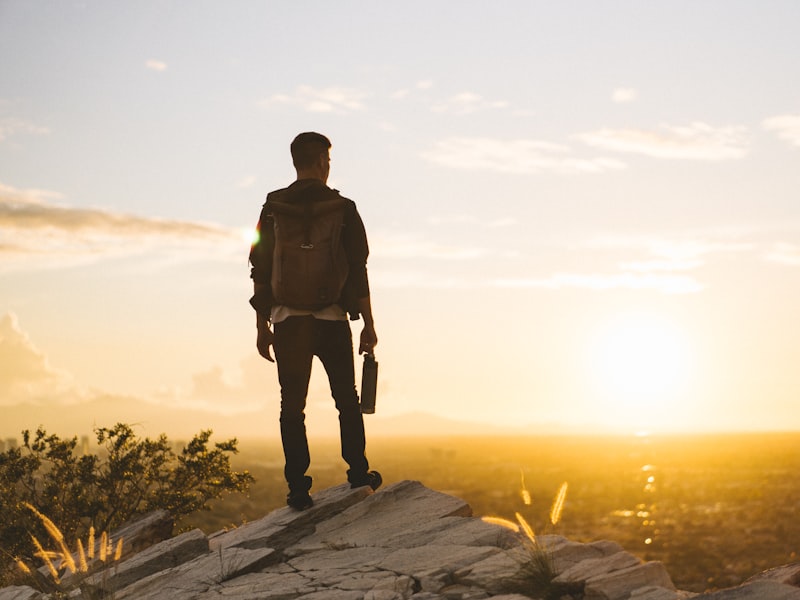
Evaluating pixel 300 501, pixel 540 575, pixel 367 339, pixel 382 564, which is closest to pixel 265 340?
pixel 367 339

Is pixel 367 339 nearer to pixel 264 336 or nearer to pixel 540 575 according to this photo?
pixel 264 336

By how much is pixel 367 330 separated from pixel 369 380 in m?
0.52

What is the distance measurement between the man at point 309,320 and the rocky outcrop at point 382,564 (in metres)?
0.67

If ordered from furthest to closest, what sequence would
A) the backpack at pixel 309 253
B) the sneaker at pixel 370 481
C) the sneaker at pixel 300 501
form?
the sneaker at pixel 370 481
the sneaker at pixel 300 501
the backpack at pixel 309 253

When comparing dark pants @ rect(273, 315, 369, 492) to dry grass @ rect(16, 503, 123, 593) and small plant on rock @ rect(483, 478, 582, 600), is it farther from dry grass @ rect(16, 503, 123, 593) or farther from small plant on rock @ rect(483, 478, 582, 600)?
small plant on rock @ rect(483, 478, 582, 600)

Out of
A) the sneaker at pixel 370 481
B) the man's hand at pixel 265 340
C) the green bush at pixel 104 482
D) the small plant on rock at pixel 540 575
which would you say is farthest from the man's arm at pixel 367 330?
the green bush at pixel 104 482

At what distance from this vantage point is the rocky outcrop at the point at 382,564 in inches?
249

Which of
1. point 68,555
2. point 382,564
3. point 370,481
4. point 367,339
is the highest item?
point 367,339

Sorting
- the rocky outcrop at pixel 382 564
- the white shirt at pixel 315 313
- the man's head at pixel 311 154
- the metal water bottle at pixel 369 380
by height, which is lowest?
the rocky outcrop at pixel 382 564

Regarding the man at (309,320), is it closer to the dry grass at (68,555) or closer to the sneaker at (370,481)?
the sneaker at (370,481)

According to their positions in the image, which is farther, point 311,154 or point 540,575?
point 311,154

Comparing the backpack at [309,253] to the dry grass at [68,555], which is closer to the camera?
the dry grass at [68,555]

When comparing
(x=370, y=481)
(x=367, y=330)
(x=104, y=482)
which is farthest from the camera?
(x=104, y=482)

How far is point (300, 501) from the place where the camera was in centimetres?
866
